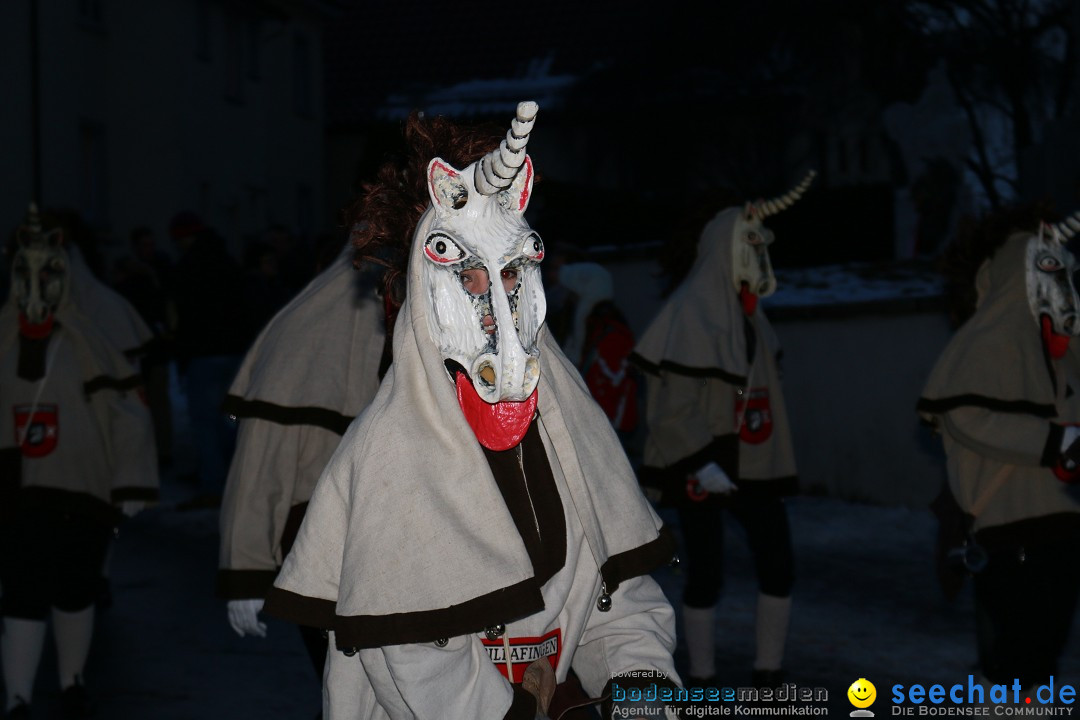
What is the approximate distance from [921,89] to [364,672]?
22656 millimetres

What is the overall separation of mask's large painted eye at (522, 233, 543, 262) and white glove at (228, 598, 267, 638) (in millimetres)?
2048

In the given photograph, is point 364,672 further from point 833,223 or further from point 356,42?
point 356,42

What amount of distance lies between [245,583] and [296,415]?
55 cm

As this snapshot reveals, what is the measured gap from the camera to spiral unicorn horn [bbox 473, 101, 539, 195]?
300 centimetres

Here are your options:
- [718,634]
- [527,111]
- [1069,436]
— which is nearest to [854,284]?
[718,634]

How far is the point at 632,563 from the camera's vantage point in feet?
11.0

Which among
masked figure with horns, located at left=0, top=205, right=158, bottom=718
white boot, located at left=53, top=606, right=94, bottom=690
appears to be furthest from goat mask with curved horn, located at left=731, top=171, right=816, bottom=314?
white boot, located at left=53, top=606, right=94, bottom=690

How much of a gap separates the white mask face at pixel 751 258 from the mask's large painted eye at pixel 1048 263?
1.71 meters

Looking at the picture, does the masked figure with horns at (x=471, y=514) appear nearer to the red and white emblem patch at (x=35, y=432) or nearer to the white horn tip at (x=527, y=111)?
the white horn tip at (x=527, y=111)

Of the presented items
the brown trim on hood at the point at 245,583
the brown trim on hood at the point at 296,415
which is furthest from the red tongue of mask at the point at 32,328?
the brown trim on hood at the point at 245,583

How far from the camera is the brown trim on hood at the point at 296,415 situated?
4.88 meters

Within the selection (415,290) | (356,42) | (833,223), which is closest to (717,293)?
(415,290)

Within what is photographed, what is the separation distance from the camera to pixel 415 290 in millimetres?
3266

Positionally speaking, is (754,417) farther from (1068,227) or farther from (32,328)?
(32,328)
